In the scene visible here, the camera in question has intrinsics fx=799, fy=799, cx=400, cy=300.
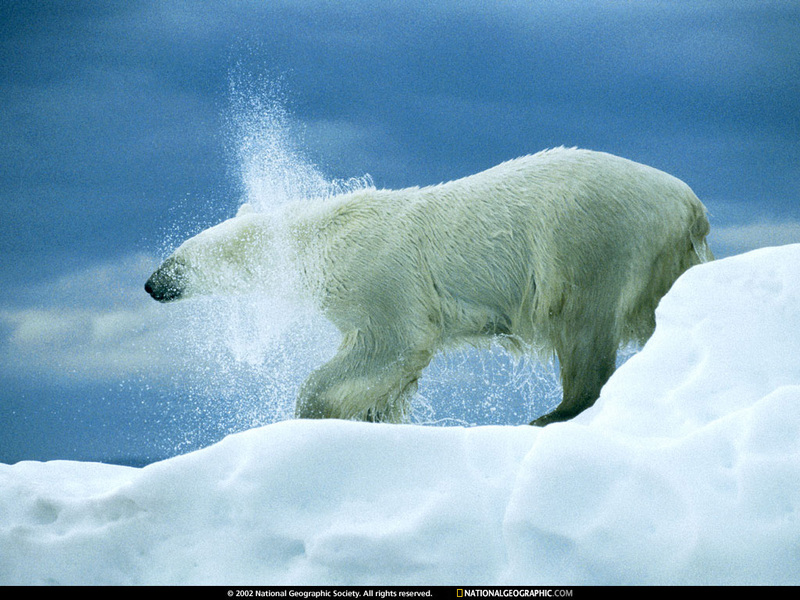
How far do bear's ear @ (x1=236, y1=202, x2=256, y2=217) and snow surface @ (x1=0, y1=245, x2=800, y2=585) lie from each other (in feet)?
12.4

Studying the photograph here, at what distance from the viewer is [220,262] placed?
6594 millimetres

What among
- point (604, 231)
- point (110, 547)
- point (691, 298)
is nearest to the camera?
point (110, 547)

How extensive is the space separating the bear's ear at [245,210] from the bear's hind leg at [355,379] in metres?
1.76

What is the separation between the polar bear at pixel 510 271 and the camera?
568 cm

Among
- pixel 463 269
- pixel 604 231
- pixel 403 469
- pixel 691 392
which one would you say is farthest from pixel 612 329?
pixel 403 469

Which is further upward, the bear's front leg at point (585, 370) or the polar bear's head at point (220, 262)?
the polar bear's head at point (220, 262)

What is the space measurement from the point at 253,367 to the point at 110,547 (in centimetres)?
338

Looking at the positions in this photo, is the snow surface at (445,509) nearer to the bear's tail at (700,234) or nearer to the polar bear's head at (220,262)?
the bear's tail at (700,234)

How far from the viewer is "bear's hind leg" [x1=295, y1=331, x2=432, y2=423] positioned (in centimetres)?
573
